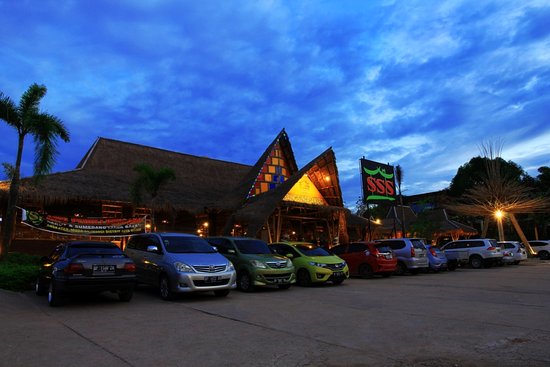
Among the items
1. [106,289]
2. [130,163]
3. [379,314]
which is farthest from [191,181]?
[379,314]

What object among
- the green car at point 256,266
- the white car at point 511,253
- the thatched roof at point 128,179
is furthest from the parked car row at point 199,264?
the white car at point 511,253

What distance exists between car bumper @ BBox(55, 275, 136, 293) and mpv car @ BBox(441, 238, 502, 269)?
1833 cm

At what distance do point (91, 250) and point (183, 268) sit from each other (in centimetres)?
218

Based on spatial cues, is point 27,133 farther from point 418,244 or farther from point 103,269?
point 418,244

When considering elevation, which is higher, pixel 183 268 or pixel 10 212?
pixel 10 212

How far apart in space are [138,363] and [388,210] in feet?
201

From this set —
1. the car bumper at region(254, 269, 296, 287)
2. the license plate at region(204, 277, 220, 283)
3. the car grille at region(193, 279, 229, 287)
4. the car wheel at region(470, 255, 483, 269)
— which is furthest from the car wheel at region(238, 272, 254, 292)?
the car wheel at region(470, 255, 483, 269)

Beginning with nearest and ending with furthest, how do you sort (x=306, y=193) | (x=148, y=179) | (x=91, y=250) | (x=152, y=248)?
(x=91, y=250) < (x=152, y=248) < (x=148, y=179) < (x=306, y=193)

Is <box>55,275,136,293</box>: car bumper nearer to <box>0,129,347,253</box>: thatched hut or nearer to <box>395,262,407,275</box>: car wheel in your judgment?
<box>0,129,347,253</box>: thatched hut

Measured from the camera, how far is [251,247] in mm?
13422

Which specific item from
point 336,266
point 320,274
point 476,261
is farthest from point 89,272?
point 476,261

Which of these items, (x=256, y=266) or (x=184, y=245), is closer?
(x=184, y=245)

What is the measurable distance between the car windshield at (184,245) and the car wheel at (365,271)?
24.3 ft

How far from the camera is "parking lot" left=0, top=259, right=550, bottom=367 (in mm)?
5184
